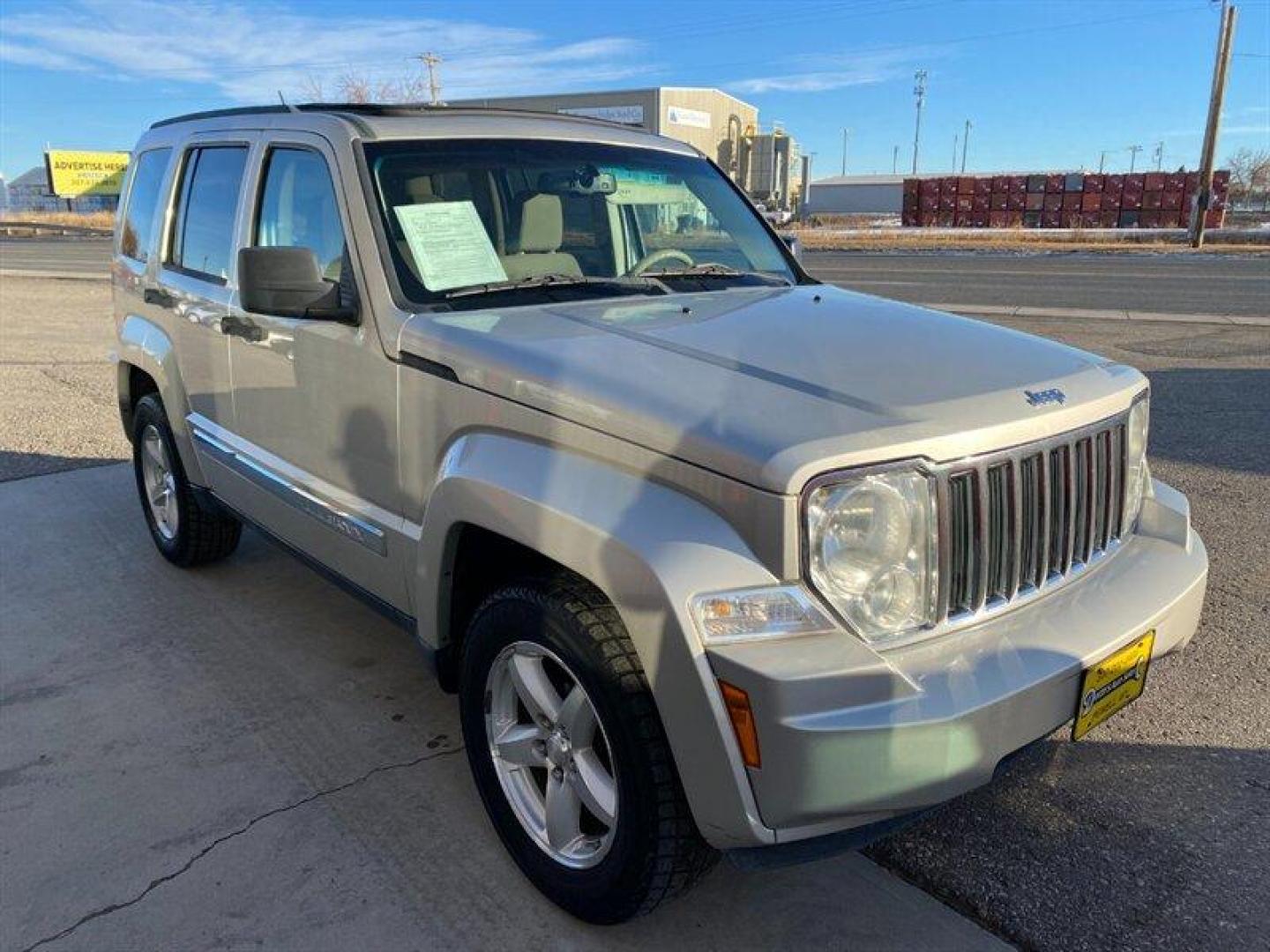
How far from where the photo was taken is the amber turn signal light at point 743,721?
1.88m

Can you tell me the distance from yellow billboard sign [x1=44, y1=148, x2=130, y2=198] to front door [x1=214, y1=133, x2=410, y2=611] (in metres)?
73.5

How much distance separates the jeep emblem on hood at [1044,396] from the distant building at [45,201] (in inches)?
2952

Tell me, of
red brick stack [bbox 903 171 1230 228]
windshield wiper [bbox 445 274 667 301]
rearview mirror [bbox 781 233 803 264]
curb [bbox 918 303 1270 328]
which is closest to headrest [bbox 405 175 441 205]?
windshield wiper [bbox 445 274 667 301]

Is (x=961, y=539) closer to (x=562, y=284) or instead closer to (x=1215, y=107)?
(x=562, y=284)

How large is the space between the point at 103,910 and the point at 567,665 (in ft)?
4.64

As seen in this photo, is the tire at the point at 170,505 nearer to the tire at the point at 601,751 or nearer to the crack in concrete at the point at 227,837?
the crack in concrete at the point at 227,837

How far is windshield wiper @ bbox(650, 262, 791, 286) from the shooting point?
11.3 feet

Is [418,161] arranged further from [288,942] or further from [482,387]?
[288,942]

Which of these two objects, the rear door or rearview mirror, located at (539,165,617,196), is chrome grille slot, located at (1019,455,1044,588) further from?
the rear door

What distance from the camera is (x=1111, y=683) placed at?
232cm

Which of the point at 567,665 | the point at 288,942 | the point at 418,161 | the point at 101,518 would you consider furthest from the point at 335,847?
the point at 101,518

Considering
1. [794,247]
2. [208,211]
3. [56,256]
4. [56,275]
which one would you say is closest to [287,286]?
[208,211]

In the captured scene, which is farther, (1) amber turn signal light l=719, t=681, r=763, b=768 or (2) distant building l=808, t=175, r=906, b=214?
(2) distant building l=808, t=175, r=906, b=214

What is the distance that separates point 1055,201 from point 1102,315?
128 feet
